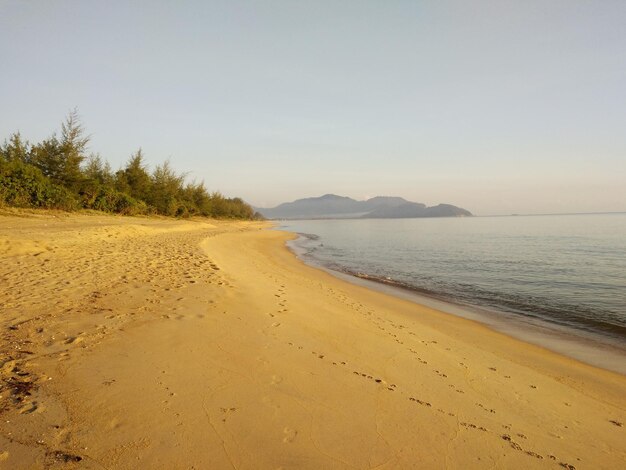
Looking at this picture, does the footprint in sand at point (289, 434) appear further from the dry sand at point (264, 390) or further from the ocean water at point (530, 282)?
the ocean water at point (530, 282)

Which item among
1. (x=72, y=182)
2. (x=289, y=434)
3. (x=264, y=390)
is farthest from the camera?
(x=72, y=182)

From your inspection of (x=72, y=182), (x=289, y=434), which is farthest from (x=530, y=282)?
(x=72, y=182)

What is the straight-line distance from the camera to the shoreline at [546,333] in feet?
23.9

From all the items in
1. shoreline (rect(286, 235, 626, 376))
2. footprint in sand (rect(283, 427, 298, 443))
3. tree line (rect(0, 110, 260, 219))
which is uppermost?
tree line (rect(0, 110, 260, 219))

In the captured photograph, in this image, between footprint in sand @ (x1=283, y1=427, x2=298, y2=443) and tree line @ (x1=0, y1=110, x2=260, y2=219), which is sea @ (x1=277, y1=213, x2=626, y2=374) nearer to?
footprint in sand @ (x1=283, y1=427, x2=298, y2=443)

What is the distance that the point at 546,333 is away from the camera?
8898mm

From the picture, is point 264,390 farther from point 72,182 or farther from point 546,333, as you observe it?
point 72,182

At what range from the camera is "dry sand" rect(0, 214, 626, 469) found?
112 inches

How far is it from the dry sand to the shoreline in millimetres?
686

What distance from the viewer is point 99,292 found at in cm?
723

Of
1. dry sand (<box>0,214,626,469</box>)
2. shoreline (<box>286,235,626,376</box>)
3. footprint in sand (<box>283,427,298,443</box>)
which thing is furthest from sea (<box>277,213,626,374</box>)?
footprint in sand (<box>283,427,298,443</box>)

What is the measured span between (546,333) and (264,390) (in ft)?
28.2

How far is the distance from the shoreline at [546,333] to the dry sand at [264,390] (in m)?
0.69

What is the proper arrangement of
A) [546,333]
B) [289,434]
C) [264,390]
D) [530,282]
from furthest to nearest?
[530,282] < [546,333] < [264,390] < [289,434]
